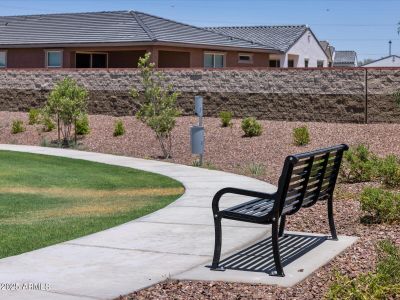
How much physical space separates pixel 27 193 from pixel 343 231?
20.2 feet

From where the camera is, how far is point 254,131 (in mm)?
22344

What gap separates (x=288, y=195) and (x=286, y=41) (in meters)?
45.2

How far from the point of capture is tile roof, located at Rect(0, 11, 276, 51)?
123ft

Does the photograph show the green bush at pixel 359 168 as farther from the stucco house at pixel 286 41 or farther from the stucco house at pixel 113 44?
the stucco house at pixel 286 41

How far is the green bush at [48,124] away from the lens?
25.5 m

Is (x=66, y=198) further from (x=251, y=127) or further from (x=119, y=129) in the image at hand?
(x=119, y=129)

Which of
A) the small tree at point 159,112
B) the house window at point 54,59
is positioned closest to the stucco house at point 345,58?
the house window at point 54,59

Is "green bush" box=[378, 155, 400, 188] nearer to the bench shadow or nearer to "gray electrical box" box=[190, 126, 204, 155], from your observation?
the bench shadow

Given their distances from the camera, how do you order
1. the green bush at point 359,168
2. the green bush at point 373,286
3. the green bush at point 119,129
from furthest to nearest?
the green bush at point 119,129, the green bush at point 359,168, the green bush at point 373,286

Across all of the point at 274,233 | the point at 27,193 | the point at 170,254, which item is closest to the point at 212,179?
the point at 27,193

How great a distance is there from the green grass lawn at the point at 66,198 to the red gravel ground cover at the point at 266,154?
93.4 inches

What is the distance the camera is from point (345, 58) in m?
95.1

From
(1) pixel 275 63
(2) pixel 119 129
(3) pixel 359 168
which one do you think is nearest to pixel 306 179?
(3) pixel 359 168

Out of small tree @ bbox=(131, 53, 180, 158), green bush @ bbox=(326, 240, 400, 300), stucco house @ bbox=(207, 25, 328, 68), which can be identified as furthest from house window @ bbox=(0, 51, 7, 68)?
green bush @ bbox=(326, 240, 400, 300)
